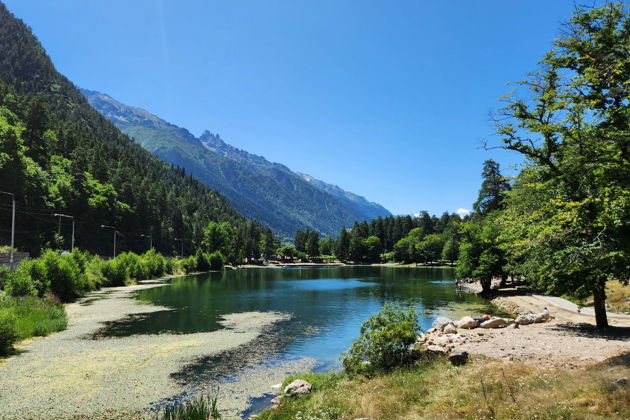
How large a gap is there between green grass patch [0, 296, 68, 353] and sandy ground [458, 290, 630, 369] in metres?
28.3

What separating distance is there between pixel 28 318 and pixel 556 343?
3805 centimetres

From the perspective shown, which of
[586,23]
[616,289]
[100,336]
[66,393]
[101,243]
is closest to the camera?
[586,23]

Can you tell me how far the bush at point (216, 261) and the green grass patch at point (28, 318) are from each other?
11210 centimetres

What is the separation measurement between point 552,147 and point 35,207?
12383 cm

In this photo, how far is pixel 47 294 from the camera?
153 ft

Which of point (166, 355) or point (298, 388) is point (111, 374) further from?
point (298, 388)

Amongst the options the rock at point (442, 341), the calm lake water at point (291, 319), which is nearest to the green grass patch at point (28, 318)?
the calm lake water at point (291, 319)

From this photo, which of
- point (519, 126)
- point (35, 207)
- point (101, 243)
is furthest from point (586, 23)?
point (101, 243)

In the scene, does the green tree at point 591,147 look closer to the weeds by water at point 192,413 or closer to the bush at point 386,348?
the bush at point 386,348

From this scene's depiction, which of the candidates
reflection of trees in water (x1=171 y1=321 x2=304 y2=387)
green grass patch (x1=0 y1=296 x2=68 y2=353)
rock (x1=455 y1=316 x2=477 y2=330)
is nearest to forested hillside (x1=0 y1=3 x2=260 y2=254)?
green grass patch (x1=0 y1=296 x2=68 y2=353)

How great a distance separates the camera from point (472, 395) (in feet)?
42.7

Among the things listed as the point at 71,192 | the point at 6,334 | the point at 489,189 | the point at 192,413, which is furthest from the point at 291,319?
the point at 71,192

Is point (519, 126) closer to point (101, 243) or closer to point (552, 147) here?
point (552, 147)

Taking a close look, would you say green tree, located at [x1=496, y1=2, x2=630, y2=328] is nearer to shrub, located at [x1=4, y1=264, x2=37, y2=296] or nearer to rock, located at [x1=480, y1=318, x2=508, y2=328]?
rock, located at [x1=480, y1=318, x2=508, y2=328]
